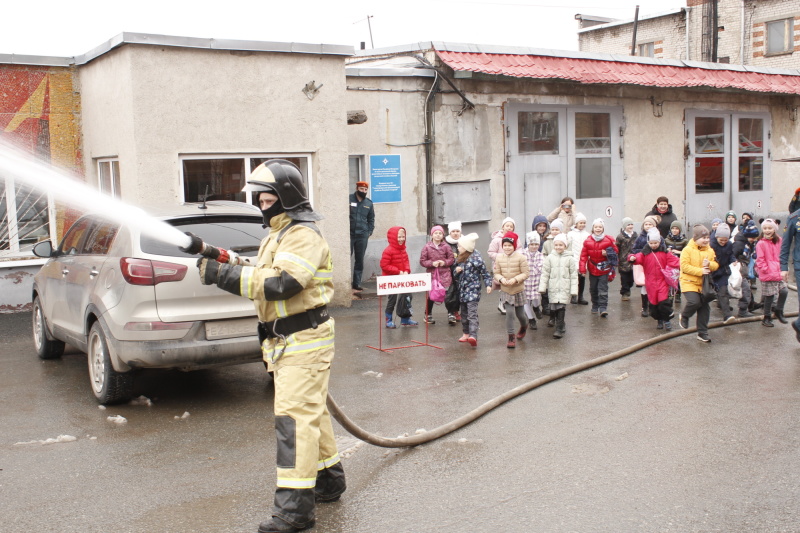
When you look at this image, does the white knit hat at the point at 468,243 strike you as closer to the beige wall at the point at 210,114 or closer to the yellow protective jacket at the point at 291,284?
the beige wall at the point at 210,114

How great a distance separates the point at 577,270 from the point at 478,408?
4.93 meters

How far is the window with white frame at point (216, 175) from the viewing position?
37.3ft

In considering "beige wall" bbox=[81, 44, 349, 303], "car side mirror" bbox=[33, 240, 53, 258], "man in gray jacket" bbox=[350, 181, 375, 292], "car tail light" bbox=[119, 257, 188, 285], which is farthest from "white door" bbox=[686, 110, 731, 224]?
"car tail light" bbox=[119, 257, 188, 285]

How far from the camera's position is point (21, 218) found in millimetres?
12344

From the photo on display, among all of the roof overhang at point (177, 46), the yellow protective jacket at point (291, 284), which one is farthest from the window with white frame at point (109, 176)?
the yellow protective jacket at point (291, 284)

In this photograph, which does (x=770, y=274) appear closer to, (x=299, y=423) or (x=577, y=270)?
(x=577, y=270)

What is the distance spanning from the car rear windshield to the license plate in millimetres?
586

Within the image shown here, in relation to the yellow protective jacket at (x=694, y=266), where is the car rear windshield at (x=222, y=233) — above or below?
above

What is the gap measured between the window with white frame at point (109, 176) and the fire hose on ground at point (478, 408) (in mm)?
7133

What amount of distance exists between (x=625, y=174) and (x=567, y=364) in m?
9.82

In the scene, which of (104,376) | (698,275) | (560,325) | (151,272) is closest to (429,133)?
(560,325)

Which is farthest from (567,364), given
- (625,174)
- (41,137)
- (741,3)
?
(741,3)

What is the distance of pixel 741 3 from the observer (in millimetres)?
37188

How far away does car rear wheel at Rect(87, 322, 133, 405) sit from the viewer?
6828 millimetres
